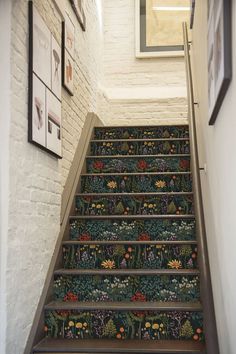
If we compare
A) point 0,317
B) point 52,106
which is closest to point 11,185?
point 0,317

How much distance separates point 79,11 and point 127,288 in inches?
106

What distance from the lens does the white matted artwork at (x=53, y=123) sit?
2.79 meters

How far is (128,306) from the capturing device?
2537 mm

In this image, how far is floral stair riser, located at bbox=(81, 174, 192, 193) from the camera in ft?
11.8

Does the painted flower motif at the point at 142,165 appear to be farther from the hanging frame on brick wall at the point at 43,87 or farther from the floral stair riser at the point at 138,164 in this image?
the hanging frame on brick wall at the point at 43,87

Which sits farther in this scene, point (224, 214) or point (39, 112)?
point (39, 112)

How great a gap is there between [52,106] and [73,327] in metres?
1.42

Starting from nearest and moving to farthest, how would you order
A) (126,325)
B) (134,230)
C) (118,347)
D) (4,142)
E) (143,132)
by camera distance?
(4,142), (118,347), (126,325), (134,230), (143,132)

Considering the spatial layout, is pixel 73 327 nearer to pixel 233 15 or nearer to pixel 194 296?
pixel 194 296

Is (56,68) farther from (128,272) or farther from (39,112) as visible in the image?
(128,272)

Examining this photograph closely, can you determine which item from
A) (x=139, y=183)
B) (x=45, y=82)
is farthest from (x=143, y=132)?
(x=45, y=82)

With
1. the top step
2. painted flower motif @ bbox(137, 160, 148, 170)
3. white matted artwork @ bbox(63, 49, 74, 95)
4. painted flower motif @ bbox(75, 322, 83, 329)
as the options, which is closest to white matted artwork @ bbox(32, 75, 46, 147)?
white matted artwork @ bbox(63, 49, 74, 95)

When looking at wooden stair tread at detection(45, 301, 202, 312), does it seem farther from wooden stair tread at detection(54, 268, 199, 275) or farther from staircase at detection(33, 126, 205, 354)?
wooden stair tread at detection(54, 268, 199, 275)

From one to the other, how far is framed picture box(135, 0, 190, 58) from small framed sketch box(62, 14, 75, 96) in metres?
1.95
